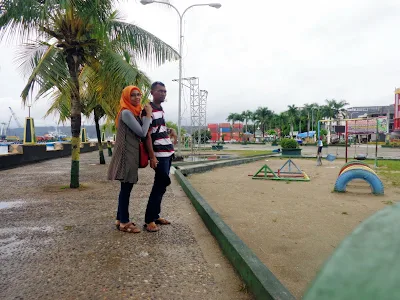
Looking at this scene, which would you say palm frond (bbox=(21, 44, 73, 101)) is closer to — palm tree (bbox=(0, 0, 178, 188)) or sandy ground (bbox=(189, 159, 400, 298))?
palm tree (bbox=(0, 0, 178, 188))

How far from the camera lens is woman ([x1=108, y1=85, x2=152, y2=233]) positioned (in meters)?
3.81

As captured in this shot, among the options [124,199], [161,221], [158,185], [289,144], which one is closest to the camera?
[124,199]

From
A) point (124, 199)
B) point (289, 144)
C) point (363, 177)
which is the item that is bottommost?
point (363, 177)

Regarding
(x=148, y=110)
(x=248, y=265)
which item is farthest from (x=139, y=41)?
(x=248, y=265)

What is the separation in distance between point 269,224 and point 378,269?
4281mm

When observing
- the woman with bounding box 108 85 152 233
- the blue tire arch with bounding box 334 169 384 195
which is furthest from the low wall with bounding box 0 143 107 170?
the blue tire arch with bounding box 334 169 384 195

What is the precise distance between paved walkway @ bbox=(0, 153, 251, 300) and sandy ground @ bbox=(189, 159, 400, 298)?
53 centimetres

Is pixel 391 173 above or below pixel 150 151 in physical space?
below

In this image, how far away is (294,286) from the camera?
2723 mm

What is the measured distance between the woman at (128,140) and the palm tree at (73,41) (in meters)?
3.06

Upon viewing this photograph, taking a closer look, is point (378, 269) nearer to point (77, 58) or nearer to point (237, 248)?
point (237, 248)

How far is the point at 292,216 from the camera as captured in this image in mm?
5340

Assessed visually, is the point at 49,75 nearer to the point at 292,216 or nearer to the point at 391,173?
the point at 292,216

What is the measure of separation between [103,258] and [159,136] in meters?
1.51
